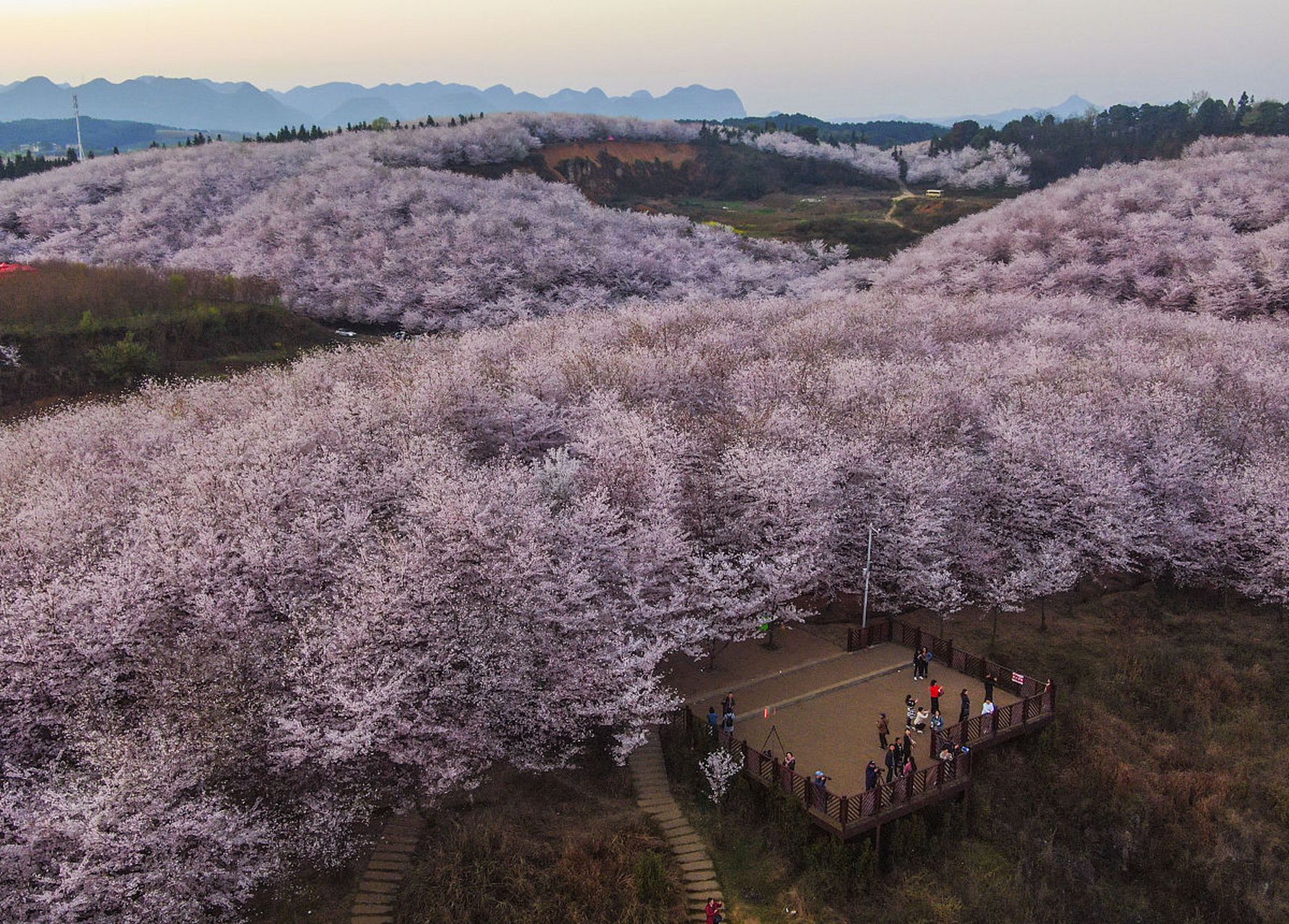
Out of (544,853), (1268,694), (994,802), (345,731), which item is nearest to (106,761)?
(345,731)

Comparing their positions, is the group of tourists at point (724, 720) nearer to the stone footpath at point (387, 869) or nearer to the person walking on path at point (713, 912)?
the person walking on path at point (713, 912)

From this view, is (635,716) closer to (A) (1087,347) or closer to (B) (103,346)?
(A) (1087,347)

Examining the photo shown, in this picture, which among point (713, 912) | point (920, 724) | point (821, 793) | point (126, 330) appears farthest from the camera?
point (126, 330)

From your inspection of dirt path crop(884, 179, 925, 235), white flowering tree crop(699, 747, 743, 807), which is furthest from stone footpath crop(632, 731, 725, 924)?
dirt path crop(884, 179, 925, 235)

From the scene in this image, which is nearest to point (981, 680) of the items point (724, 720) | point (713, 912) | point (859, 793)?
point (859, 793)

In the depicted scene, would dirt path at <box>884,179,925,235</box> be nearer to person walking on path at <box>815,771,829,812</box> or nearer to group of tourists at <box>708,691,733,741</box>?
group of tourists at <box>708,691,733,741</box>

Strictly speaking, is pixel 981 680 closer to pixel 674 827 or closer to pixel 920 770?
pixel 920 770
